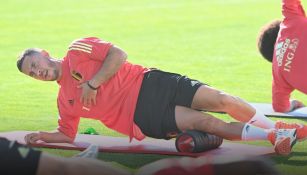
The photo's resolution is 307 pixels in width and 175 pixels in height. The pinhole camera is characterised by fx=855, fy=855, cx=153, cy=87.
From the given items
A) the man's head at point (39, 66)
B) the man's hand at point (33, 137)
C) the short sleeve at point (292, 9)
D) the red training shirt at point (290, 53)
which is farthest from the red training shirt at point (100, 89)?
the short sleeve at point (292, 9)

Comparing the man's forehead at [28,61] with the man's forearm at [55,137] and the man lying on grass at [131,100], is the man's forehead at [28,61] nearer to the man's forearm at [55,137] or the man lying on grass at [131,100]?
the man lying on grass at [131,100]

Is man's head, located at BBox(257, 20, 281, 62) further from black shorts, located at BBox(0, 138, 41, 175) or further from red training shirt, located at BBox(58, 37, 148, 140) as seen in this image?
black shorts, located at BBox(0, 138, 41, 175)

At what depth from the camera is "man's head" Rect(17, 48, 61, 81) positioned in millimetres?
6457

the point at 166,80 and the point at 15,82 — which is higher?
the point at 166,80

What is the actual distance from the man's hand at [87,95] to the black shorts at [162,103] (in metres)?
0.34

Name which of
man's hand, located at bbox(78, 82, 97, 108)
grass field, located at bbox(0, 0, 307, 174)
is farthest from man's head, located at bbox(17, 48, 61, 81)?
grass field, located at bbox(0, 0, 307, 174)

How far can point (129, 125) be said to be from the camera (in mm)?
6523

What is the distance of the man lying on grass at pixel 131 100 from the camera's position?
6.36 meters

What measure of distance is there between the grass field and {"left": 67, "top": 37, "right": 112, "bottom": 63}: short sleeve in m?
0.76

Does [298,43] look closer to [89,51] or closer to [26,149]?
[89,51]

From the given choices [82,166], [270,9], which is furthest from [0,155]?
[270,9]

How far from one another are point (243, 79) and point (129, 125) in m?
3.23

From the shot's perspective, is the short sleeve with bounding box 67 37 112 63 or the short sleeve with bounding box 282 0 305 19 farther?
the short sleeve with bounding box 282 0 305 19

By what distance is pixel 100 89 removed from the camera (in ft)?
21.2
